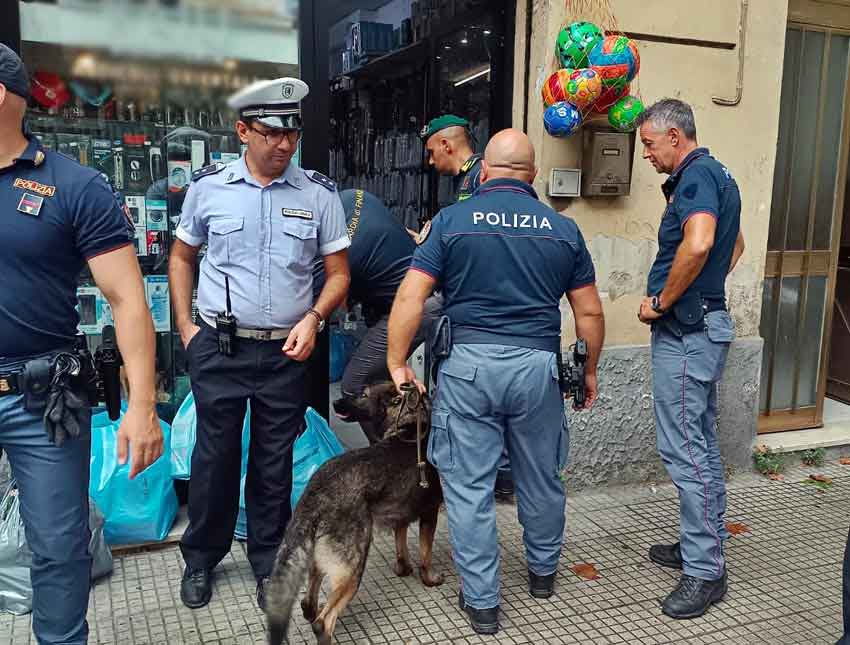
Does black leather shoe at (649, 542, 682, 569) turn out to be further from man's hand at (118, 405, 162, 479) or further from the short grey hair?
man's hand at (118, 405, 162, 479)

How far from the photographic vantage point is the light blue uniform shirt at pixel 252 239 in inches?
128

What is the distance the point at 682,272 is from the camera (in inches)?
133

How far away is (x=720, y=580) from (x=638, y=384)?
4.85ft

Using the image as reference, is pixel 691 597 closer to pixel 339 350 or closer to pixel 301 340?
pixel 301 340

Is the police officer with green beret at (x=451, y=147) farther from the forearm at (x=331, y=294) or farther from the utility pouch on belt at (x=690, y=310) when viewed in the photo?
the utility pouch on belt at (x=690, y=310)

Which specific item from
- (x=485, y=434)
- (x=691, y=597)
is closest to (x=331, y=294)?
(x=485, y=434)

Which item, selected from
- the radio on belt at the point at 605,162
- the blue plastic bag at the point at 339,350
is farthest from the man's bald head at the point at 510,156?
the blue plastic bag at the point at 339,350

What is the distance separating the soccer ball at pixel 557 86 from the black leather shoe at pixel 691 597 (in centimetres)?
249

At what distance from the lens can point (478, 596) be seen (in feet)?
10.7

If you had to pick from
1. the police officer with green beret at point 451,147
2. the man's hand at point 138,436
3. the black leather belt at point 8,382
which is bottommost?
the man's hand at point 138,436

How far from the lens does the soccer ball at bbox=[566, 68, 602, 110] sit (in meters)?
4.03

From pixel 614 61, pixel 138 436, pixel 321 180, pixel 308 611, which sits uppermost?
pixel 614 61

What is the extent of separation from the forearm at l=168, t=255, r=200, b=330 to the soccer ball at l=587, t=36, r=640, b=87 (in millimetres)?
2321

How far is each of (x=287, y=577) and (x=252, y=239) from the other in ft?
4.49
